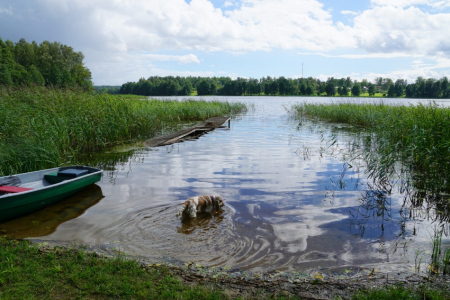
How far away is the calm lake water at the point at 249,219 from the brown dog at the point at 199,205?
20 centimetres

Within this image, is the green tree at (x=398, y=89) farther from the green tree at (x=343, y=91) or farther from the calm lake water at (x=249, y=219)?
the calm lake water at (x=249, y=219)

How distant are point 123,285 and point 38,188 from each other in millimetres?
3960

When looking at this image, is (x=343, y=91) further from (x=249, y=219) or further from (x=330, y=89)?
(x=249, y=219)

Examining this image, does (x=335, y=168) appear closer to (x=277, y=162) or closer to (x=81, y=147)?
(x=277, y=162)

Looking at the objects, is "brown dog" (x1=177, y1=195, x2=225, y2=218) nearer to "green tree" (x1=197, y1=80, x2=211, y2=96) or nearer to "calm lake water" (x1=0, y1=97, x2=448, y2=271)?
"calm lake water" (x1=0, y1=97, x2=448, y2=271)

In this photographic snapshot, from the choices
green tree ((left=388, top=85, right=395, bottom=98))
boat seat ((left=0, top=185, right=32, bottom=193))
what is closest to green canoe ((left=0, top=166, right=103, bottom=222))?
boat seat ((left=0, top=185, right=32, bottom=193))

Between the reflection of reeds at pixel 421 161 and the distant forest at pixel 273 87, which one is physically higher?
the distant forest at pixel 273 87

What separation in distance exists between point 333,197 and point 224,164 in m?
4.70

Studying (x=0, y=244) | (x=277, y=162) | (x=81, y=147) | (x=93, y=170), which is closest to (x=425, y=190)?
(x=277, y=162)

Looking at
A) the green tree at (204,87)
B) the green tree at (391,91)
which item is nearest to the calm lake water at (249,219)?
the green tree at (391,91)

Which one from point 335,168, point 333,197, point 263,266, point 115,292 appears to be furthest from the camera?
point 335,168

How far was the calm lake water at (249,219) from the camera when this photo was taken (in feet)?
16.2

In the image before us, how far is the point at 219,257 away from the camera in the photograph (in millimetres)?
4758

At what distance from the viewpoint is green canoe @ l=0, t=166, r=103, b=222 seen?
5.85 m
